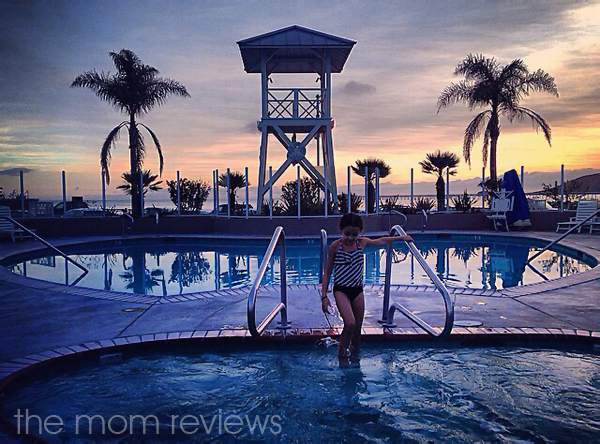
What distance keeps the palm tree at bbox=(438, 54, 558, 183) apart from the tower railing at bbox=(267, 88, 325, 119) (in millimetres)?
7258

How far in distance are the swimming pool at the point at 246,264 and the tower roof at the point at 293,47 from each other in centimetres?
739

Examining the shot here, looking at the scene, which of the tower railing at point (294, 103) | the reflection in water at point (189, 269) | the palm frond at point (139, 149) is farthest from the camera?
the palm frond at point (139, 149)

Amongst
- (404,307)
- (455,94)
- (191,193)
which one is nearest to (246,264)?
(404,307)

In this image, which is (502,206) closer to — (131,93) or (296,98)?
(296,98)

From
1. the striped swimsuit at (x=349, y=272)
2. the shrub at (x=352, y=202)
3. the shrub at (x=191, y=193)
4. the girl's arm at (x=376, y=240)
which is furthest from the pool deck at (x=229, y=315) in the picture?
the shrub at (x=191, y=193)

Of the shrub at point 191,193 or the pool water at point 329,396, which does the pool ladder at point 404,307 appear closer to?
the pool water at point 329,396

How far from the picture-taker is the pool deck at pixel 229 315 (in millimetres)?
4789

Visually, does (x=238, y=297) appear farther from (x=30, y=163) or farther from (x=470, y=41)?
(x=30, y=163)

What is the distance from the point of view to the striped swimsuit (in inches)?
165

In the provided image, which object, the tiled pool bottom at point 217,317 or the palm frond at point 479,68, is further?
the palm frond at point 479,68

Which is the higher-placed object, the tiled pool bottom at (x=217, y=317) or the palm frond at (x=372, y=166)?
the palm frond at (x=372, y=166)

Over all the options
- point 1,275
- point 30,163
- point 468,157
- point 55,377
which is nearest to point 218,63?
point 30,163

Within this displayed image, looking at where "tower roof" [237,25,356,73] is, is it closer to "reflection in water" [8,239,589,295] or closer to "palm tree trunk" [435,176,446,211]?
"reflection in water" [8,239,589,295]

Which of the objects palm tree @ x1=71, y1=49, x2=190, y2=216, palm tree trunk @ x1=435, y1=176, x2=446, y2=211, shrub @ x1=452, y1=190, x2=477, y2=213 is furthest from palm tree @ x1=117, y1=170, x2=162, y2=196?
shrub @ x1=452, y1=190, x2=477, y2=213
